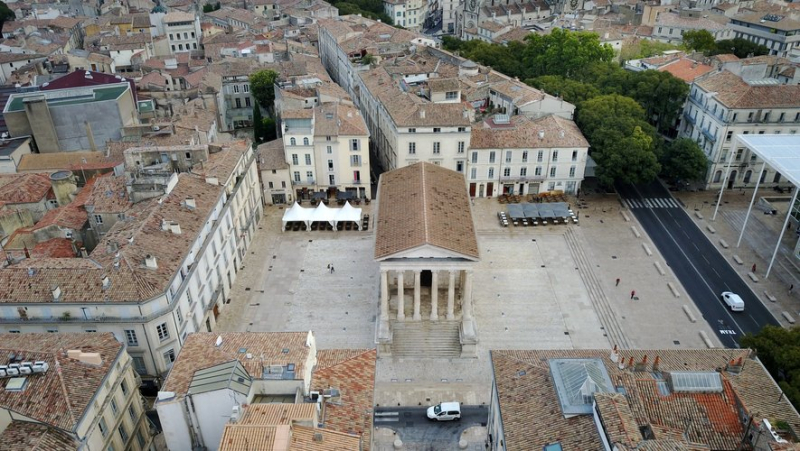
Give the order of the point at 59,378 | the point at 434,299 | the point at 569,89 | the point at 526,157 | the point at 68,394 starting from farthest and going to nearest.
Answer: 1. the point at 569,89
2. the point at 526,157
3. the point at 434,299
4. the point at 59,378
5. the point at 68,394

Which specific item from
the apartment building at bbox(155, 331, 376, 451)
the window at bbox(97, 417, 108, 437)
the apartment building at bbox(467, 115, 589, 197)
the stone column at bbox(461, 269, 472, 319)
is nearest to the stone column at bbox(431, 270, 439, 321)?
the stone column at bbox(461, 269, 472, 319)

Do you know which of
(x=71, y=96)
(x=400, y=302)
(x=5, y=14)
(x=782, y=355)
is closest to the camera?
(x=782, y=355)

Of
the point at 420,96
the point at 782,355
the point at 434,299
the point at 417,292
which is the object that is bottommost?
the point at 434,299

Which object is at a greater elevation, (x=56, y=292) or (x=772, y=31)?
(x=772, y=31)

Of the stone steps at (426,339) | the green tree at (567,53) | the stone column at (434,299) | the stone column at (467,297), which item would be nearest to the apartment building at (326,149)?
the stone column at (434,299)

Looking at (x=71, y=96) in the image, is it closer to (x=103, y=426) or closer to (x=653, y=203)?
(x=103, y=426)

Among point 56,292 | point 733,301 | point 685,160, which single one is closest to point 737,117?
point 685,160

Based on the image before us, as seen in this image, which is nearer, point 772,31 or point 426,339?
point 426,339
